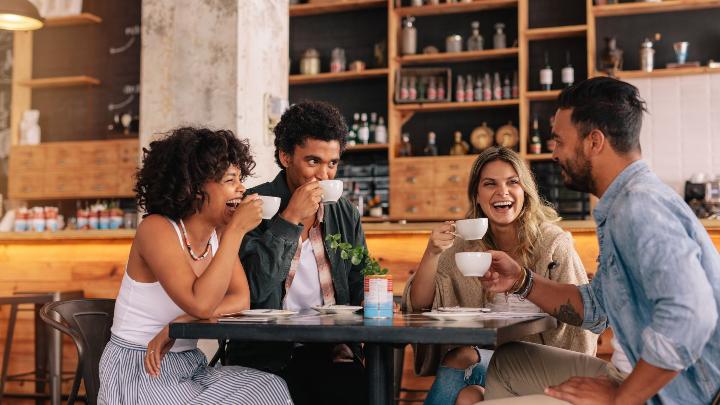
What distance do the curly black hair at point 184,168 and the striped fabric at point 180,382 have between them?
39 cm

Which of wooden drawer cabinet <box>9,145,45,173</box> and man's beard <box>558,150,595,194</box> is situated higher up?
wooden drawer cabinet <box>9,145,45,173</box>

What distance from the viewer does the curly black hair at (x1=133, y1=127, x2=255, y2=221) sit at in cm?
224

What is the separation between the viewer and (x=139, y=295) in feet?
7.11

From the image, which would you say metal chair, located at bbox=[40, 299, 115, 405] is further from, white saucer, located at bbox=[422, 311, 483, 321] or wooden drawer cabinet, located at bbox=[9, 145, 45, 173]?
wooden drawer cabinet, located at bbox=[9, 145, 45, 173]

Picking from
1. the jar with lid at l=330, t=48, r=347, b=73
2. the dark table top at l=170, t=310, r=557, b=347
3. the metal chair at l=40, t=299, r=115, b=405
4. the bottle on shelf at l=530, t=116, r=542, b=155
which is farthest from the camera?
the jar with lid at l=330, t=48, r=347, b=73

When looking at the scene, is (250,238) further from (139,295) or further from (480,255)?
(480,255)

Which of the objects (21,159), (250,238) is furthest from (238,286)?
(21,159)

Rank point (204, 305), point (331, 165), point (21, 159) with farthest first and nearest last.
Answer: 1. point (21, 159)
2. point (331, 165)
3. point (204, 305)

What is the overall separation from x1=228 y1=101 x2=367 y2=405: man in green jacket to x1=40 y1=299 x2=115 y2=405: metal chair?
40cm

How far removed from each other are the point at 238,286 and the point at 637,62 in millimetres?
5388

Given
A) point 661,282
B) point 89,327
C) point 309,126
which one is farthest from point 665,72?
point 661,282

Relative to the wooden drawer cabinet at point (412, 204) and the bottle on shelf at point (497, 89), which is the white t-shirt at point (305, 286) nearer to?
the wooden drawer cabinet at point (412, 204)

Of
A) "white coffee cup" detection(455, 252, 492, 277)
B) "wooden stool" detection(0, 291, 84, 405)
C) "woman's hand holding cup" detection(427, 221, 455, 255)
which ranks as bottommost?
"wooden stool" detection(0, 291, 84, 405)

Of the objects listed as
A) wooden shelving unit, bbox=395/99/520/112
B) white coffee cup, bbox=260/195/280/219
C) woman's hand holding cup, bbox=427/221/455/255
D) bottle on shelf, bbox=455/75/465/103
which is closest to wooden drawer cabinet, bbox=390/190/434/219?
wooden shelving unit, bbox=395/99/520/112
